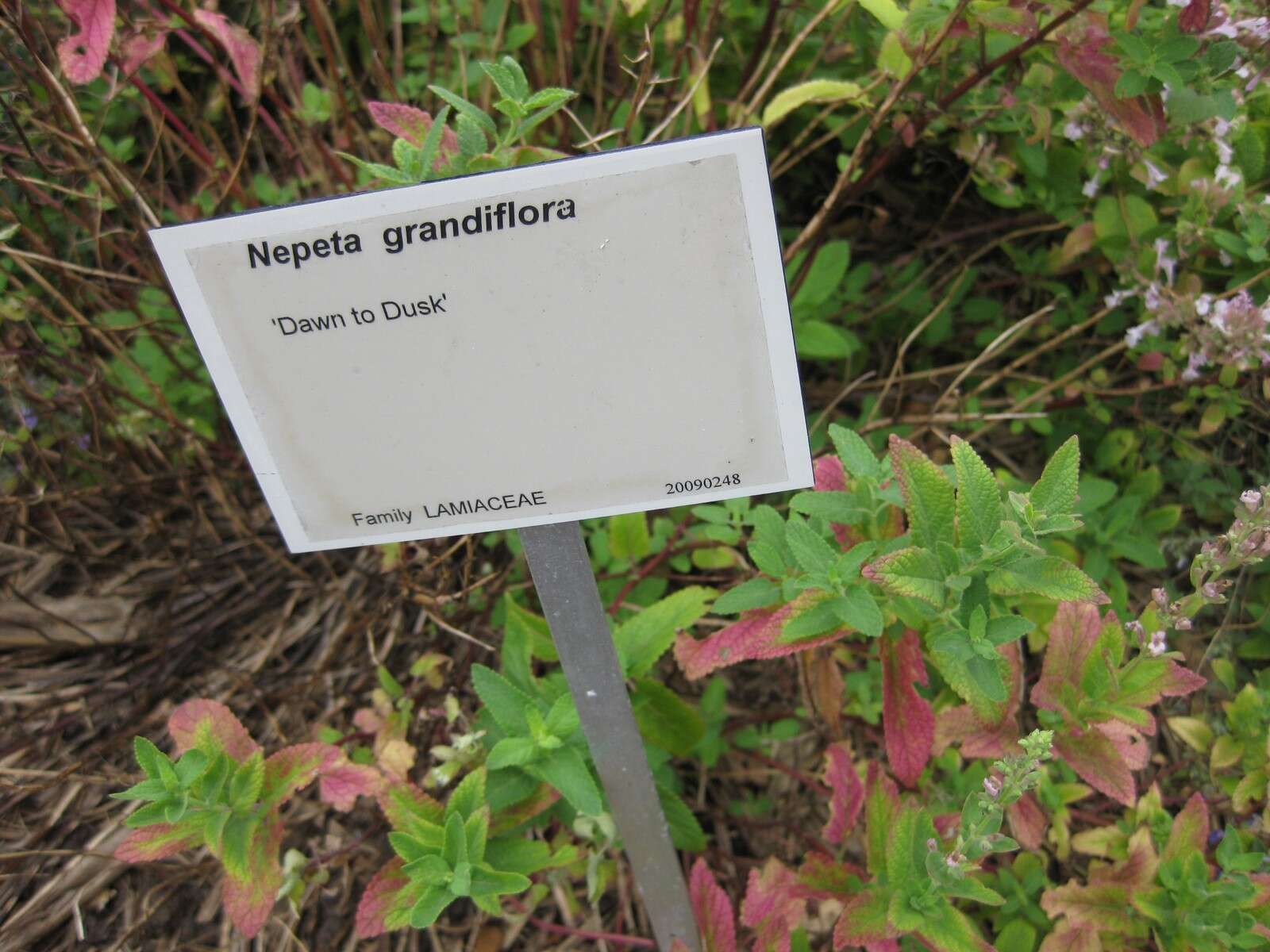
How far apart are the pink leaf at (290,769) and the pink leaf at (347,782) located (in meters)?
0.07

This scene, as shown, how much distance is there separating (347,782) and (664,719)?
49 cm

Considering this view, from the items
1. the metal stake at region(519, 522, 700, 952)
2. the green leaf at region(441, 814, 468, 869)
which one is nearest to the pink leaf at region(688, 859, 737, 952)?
the metal stake at region(519, 522, 700, 952)

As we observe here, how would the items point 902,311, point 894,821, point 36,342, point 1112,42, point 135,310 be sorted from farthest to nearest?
point 902,311 < point 135,310 < point 36,342 < point 1112,42 < point 894,821

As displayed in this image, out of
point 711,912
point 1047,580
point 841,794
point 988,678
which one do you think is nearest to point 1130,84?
point 1047,580

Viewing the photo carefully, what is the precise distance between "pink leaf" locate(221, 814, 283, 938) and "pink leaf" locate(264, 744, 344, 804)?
0.06 m

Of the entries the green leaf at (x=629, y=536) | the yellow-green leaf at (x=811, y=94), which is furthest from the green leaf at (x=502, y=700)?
the yellow-green leaf at (x=811, y=94)

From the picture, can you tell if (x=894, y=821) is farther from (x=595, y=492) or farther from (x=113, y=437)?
(x=113, y=437)

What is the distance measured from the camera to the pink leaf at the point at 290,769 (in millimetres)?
1271

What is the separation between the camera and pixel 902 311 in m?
2.09

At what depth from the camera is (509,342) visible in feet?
2.76

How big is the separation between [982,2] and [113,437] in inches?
67.5

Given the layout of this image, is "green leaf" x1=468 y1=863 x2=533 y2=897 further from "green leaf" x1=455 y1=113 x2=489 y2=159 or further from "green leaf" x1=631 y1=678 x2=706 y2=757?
"green leaf" x1=455 y1=113 x2=489 y2=159

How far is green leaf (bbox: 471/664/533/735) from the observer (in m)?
1.26

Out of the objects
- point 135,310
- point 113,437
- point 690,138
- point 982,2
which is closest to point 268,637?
point 113,437
